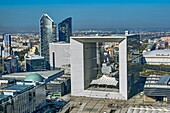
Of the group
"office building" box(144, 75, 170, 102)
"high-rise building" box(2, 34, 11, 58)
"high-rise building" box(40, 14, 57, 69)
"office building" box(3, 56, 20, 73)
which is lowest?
"office building" box(144, 75, 170, 102)

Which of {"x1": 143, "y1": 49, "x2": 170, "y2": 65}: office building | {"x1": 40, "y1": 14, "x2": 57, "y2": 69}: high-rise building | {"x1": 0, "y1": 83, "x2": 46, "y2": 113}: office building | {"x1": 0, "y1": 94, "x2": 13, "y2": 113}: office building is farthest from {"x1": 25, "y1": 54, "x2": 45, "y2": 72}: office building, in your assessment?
{"x1": 0, "y1": 94, "x2": 13, "y2": 113}: office building

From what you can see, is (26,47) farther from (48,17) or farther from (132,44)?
(132,44)

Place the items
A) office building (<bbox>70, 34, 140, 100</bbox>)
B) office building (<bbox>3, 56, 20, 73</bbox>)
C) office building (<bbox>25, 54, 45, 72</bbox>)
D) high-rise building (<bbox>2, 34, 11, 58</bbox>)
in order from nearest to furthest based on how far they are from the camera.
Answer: office building (<bbox>70, 34, 140, 100</bbox>), office building (<bbox>3, 56, 20, 73</bbox>), office building (<bbox>25, 54, 45, 72</bbox>), high-rise building (<bbox>2, 34, 11, 58</bbox>)

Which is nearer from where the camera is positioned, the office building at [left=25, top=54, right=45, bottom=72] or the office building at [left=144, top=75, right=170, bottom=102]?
the office building at [left=144, top=75, right=170, bottom=102]

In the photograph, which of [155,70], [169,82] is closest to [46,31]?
[155,70]

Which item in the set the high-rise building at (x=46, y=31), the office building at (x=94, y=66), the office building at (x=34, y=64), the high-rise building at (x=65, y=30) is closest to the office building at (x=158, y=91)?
the office building at (x=94, y=66)

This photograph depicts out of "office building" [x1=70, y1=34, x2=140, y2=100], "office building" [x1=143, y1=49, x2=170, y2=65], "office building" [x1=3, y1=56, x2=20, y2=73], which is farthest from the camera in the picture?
"office building" [x1=143, y1=49, x2=170, y2=65]

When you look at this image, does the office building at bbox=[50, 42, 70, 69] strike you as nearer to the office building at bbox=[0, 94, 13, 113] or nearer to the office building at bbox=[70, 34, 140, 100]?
the office building at bbox=[70, 34, 140, 100]
